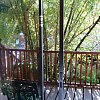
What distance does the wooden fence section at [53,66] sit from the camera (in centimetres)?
338

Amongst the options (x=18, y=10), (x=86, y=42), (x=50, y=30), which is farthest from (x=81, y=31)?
(x=18, y=10)

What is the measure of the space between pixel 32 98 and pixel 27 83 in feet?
0.99

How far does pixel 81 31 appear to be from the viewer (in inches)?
162

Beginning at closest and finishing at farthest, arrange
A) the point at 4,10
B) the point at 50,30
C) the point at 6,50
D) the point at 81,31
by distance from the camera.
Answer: the point at 4,10
the point at 6,50
the point at 50,30
the point at 81,31

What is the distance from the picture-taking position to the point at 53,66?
13.0ft

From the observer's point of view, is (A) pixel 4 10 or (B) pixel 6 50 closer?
(A) pixel 4 10

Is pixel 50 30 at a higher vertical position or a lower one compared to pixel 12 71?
higher

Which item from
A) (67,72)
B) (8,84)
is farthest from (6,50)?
(67,72)

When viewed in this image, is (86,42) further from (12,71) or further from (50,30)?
(12,71)

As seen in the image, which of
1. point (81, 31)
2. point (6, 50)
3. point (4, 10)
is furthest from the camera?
point (81, 31)

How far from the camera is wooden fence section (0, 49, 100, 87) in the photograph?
338cm

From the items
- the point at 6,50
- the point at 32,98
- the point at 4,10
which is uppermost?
the point at 4,10

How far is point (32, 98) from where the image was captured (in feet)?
9.80

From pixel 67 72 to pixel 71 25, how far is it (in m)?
0.90
